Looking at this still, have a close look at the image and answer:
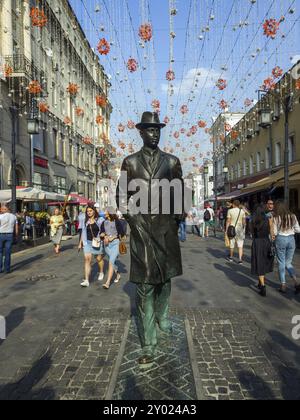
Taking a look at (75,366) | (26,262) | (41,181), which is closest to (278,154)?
(41,181)

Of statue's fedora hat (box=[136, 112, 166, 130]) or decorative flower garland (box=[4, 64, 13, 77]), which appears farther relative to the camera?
decorative flower garland (box=[4, 64, 13, 77])

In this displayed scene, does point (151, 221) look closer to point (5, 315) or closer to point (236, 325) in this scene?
point (236, 325)

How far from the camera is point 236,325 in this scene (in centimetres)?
468

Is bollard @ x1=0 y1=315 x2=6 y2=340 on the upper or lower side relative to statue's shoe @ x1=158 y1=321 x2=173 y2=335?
lower

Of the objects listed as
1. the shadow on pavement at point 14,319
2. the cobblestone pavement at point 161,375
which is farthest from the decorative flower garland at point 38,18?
the cobblestone pavement at point 161,375

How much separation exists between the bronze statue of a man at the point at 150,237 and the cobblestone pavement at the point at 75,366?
0.50 meters

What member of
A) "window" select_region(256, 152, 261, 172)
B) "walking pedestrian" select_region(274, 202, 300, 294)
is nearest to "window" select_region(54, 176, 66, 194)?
"window" select_region(256, 152, 261, 172)

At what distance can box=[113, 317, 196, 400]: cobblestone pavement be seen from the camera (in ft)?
9.75

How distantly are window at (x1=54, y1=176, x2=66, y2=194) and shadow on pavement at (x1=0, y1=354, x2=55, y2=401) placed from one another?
83.8 ft

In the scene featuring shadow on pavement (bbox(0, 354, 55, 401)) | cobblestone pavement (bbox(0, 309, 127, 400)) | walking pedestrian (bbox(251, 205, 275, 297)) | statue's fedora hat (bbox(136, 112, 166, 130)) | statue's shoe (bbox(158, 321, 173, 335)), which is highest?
statue's fedora hat (bbox(136, 112, 166, 130))

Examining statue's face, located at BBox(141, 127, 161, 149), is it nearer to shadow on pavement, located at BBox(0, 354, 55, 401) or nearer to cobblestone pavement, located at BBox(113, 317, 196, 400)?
cobblestone pavement, located at BBox(113, 317, 196, 400)
